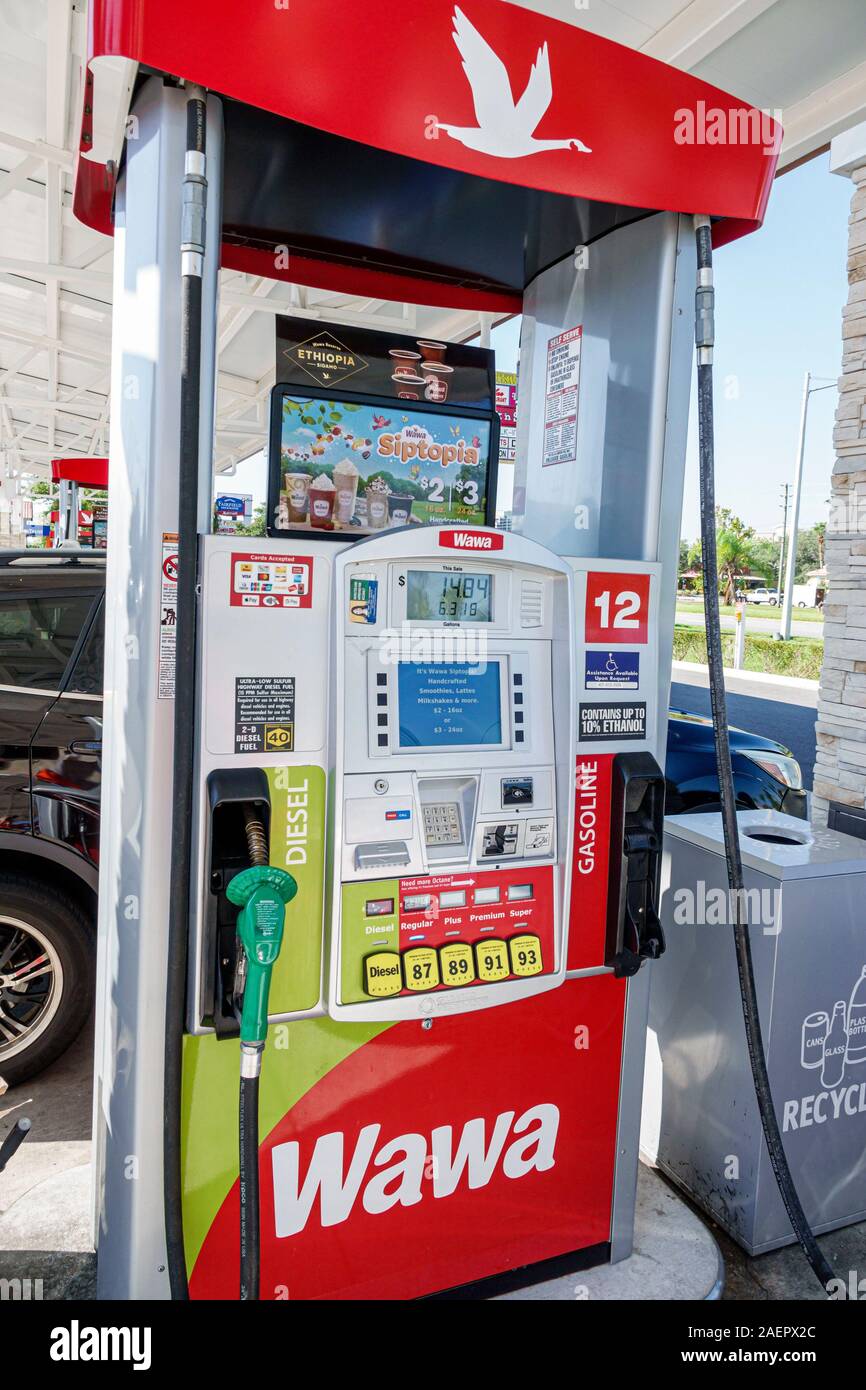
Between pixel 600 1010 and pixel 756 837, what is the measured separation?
77 centimetres

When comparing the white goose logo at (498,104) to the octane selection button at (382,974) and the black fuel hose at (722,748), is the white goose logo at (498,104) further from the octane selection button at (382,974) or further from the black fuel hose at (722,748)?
the octane selection button at (382,974)

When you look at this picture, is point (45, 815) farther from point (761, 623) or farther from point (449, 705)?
point (761, 623)

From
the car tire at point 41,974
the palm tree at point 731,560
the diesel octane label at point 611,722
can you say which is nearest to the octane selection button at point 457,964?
the diesel octane label at point 611,722

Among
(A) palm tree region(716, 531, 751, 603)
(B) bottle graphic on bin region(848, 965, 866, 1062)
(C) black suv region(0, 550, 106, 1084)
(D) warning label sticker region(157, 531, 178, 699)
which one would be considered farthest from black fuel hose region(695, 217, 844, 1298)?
(A) palm tree region(716, 531, 751, 603)

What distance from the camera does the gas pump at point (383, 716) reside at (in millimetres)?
1655

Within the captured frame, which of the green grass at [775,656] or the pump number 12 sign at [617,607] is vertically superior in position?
the pump number 12 sign at [617,607]

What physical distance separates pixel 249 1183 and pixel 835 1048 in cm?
168

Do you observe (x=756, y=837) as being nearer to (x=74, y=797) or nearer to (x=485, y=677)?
(x=485, y=677)

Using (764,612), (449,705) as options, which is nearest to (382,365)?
(449,705)

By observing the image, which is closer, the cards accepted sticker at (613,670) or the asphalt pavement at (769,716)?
the cards accepted sticker at (613,670)

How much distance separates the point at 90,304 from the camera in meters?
12.1

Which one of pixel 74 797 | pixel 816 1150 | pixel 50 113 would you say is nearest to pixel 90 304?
pixel 50 113

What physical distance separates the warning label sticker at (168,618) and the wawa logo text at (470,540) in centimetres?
52

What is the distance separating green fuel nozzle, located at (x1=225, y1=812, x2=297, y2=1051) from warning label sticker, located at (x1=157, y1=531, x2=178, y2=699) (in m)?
0.39
